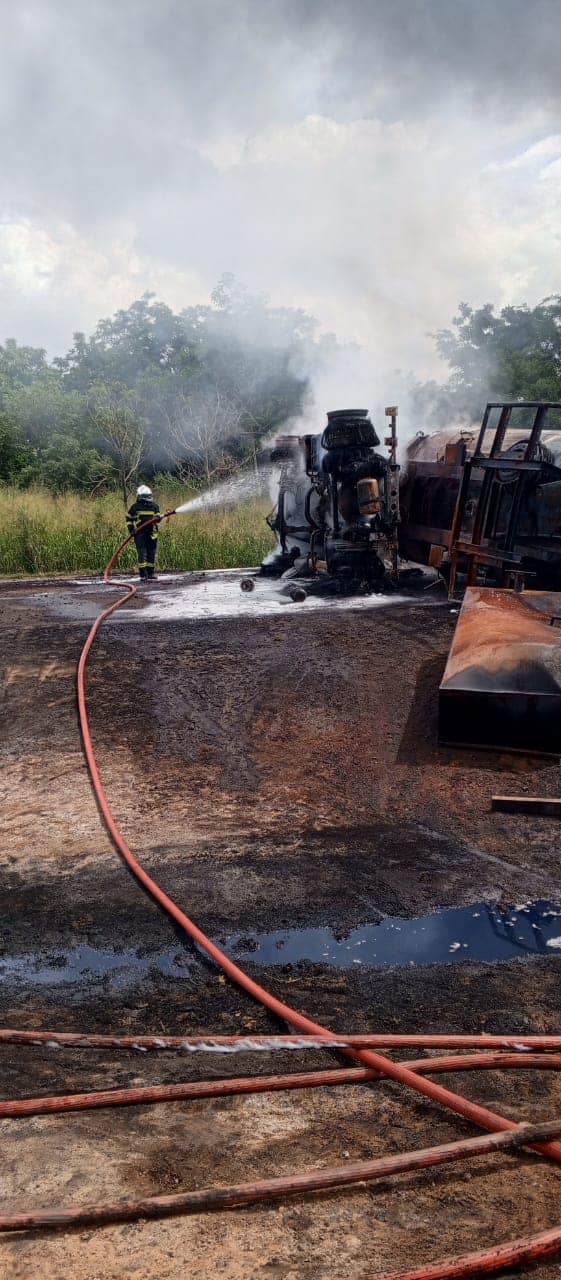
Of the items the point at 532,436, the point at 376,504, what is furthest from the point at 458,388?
the point at 532,436

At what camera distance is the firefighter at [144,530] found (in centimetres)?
1245

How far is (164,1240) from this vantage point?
1.95m

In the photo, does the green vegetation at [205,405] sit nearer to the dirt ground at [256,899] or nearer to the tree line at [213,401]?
the tree line at [213,401]

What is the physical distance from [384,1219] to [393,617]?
735 centimetres

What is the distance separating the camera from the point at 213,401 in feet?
80.8

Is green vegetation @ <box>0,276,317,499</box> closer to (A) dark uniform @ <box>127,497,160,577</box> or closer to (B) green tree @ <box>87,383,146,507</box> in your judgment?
(B) green tree @ <box>87,383,146,507</box>

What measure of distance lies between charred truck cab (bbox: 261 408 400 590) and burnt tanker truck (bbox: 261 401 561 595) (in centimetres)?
1

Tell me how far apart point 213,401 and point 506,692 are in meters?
20.7

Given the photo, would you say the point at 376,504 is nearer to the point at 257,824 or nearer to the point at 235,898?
the point at 257,824

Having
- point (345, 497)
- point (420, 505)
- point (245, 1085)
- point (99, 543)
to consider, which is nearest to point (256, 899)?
point (245, 1085)

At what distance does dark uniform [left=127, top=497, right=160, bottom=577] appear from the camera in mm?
12445

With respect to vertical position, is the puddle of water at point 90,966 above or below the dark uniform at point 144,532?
below

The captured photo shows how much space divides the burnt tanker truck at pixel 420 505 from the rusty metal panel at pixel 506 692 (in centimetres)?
220

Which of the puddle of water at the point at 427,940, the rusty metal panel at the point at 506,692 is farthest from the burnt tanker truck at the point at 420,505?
the puddle of water at the point at 427,940
